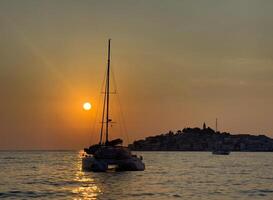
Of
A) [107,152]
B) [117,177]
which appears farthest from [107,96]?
[117,177]

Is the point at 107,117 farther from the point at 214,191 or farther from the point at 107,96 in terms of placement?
the point at 214,191

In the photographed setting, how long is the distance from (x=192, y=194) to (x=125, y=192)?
595cm

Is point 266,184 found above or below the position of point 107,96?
below

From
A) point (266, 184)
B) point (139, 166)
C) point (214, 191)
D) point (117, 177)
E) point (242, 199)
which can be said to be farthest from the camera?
point (139, 166)

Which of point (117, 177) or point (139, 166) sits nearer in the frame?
point (117, 177)

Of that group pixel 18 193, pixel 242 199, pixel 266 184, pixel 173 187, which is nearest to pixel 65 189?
pixel 18 193

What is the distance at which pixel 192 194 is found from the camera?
49969 millimetres

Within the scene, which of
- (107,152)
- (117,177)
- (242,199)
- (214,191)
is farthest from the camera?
(107,152)

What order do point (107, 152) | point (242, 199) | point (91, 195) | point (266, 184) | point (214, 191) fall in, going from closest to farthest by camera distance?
point (242, 199)
point (91, 195)
point (214, 191)
point (266, 184)
point (107, 152)

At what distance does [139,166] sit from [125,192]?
30143mm

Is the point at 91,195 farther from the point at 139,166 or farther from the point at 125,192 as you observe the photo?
the point at 139,166

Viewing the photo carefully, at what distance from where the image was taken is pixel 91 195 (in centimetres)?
4941

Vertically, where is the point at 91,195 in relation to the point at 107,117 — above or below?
below

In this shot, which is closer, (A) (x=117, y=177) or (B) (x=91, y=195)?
(B) (x=91, y=195)
